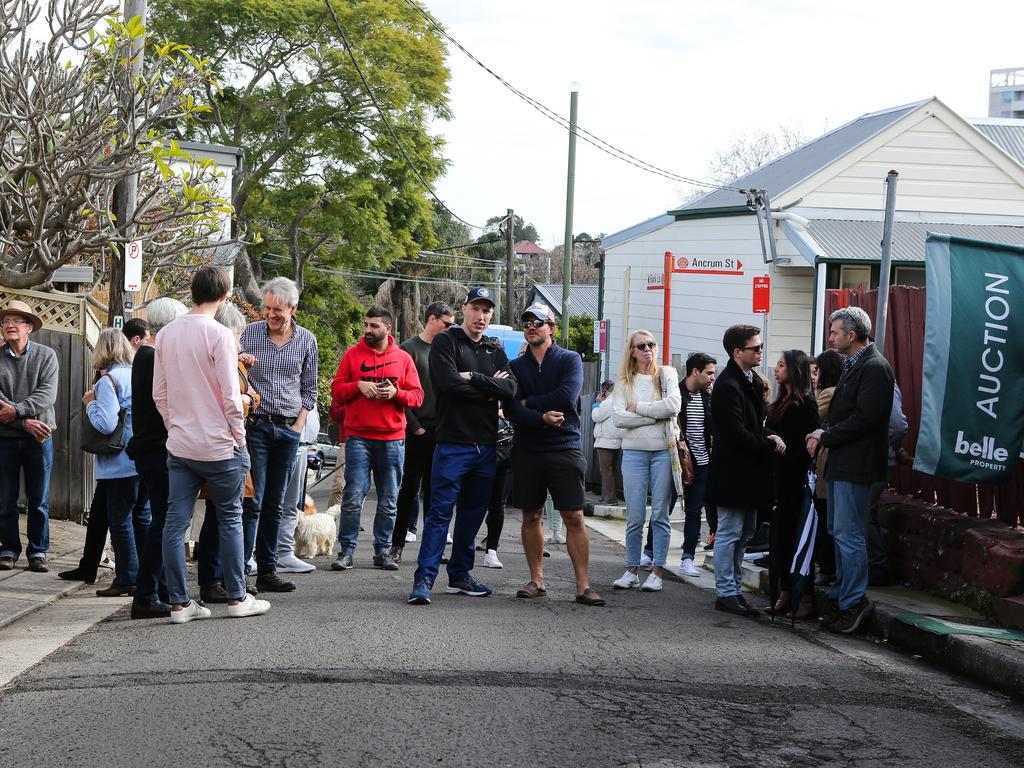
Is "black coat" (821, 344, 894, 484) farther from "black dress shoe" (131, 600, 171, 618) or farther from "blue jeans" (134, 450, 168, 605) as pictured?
"black dress shoe" (131, 600, 171, 618)

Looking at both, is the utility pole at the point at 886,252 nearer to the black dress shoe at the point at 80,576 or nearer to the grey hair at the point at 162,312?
the grey hair at the point at 162,312

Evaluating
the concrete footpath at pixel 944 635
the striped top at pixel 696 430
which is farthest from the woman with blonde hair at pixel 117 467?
the striped top at pixel 696 430

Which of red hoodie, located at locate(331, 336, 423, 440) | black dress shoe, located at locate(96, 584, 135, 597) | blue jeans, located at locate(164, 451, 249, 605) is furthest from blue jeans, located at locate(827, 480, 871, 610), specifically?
black dress shoe, located at locate(96, 584, 135, 597)

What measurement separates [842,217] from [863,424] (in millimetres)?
14159

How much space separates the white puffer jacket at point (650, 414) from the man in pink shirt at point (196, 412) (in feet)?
10.9

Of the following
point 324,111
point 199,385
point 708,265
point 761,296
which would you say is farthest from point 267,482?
point 324,111

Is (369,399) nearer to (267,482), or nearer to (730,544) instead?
(267,482)

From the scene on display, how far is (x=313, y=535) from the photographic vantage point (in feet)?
32.9

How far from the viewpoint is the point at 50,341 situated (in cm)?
1170

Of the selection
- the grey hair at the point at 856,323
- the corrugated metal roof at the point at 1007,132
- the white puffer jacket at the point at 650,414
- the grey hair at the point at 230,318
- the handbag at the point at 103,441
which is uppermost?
the corrugated metal roof at the point at 1007,132

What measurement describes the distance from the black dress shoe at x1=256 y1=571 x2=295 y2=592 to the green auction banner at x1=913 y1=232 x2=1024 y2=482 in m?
4.54

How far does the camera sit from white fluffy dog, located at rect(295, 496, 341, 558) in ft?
32.8

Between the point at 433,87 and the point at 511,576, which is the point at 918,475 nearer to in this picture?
the point at 511,576

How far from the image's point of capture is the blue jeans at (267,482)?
8156 mm
